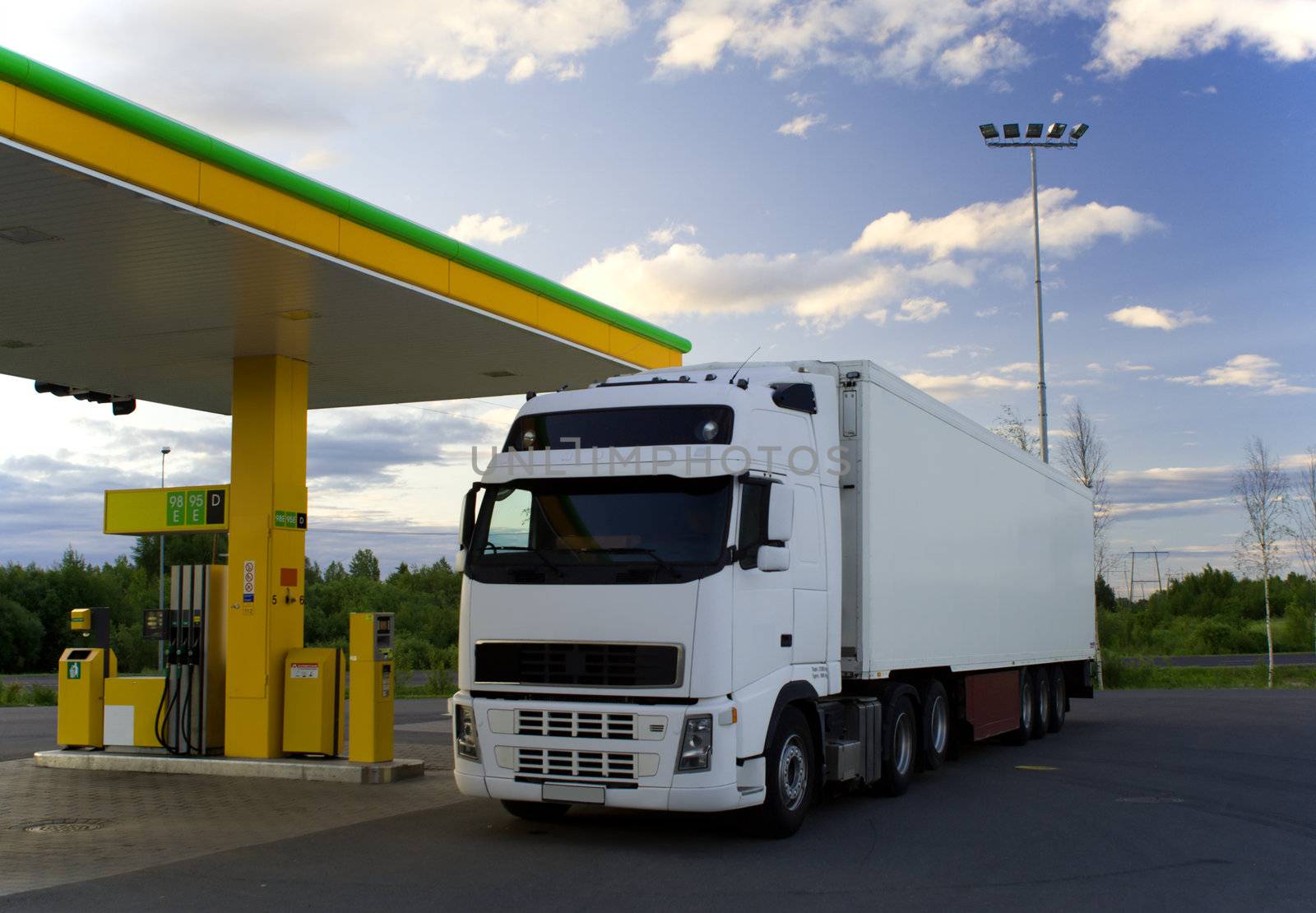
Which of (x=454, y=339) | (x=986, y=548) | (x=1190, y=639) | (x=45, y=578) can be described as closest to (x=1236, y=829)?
(x=986, y=548)

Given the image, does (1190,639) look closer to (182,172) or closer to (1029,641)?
(1029,641)

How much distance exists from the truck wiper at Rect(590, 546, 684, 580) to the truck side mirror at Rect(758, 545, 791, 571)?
60 cm

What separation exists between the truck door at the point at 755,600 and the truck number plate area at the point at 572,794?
123 centimetres

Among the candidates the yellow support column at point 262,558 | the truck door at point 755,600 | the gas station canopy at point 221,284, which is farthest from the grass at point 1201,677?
the truck door at point 755,600

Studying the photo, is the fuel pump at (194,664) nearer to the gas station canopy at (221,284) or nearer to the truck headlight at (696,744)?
the gas station canopy at (221,284)

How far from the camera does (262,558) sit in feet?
45.2

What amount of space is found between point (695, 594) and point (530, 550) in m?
1.40

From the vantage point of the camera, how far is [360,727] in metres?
12.8

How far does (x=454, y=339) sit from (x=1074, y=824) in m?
8.18

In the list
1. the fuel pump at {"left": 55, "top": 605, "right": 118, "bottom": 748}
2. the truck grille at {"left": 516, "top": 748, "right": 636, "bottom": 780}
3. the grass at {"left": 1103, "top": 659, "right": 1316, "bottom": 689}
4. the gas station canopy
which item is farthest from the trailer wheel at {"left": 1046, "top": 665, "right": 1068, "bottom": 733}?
the grass at {"left": 1103, "top": 659, "right": 1316, "bottom": 689}

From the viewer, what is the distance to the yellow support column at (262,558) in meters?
13.6

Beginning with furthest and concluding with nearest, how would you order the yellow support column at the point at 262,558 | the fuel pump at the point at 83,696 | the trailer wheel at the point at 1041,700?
the trailer wheel at the point at 1041,700
the fuel pump at the point at 83,696
the yellow support column at the point at 262,558

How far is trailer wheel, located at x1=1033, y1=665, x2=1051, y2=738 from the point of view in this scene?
17469 millimetres

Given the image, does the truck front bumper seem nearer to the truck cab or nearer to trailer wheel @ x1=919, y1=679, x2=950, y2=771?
Answer: the truck cab
